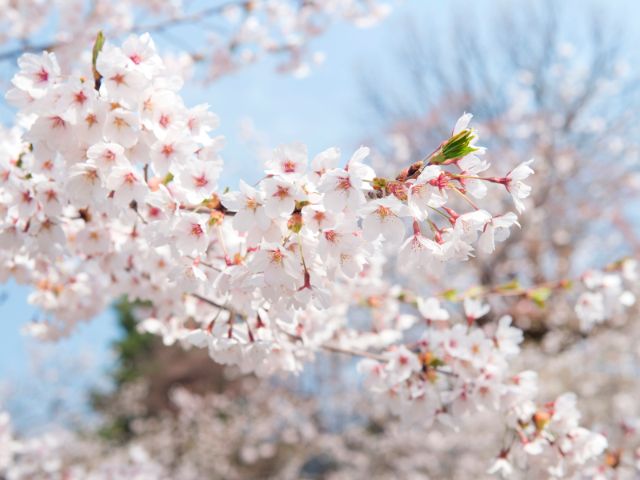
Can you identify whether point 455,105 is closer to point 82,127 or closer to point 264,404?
point 264,404

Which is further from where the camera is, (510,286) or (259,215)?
(510,286)

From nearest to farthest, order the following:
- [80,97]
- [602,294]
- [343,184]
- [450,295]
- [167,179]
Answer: [343,184], [80,97], [167,179], [450,295], [602,294]

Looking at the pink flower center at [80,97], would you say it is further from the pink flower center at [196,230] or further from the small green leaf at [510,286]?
the small green leaf at [510,286]

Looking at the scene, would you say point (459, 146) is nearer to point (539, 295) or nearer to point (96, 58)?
point (96, 58)

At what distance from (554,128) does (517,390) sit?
8415 millimetres

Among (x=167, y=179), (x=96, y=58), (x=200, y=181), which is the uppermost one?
(x=96, y=58)

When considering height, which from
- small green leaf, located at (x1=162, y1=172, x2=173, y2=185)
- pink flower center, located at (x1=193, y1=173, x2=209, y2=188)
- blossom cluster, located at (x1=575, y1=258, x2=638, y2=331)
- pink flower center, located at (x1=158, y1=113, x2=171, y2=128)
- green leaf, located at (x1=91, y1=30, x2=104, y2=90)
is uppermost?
green leaf, located at (x1=91, y1=30, x2=104, y2=90)

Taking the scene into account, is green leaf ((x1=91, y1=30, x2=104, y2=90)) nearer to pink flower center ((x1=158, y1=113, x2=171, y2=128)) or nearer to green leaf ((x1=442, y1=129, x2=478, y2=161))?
pink flower center ((x1=158, y1=113, x2=171, y2=128))

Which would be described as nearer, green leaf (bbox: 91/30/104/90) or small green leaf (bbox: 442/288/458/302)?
green leaf (bbox: 91/30/104/90)

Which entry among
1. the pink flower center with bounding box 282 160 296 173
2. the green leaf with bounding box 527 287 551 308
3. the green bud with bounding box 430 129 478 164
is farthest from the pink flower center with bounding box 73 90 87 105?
the green leaf with bounding box 527 287 551 308

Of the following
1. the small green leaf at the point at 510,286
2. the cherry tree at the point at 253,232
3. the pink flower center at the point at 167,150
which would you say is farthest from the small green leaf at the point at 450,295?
the pink flower center at the point at 167,150

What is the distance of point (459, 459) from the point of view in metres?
9.30

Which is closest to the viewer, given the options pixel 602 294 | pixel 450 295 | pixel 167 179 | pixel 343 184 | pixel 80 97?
pixel 343 184

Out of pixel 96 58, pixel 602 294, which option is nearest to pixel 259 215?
pixel 96 58
